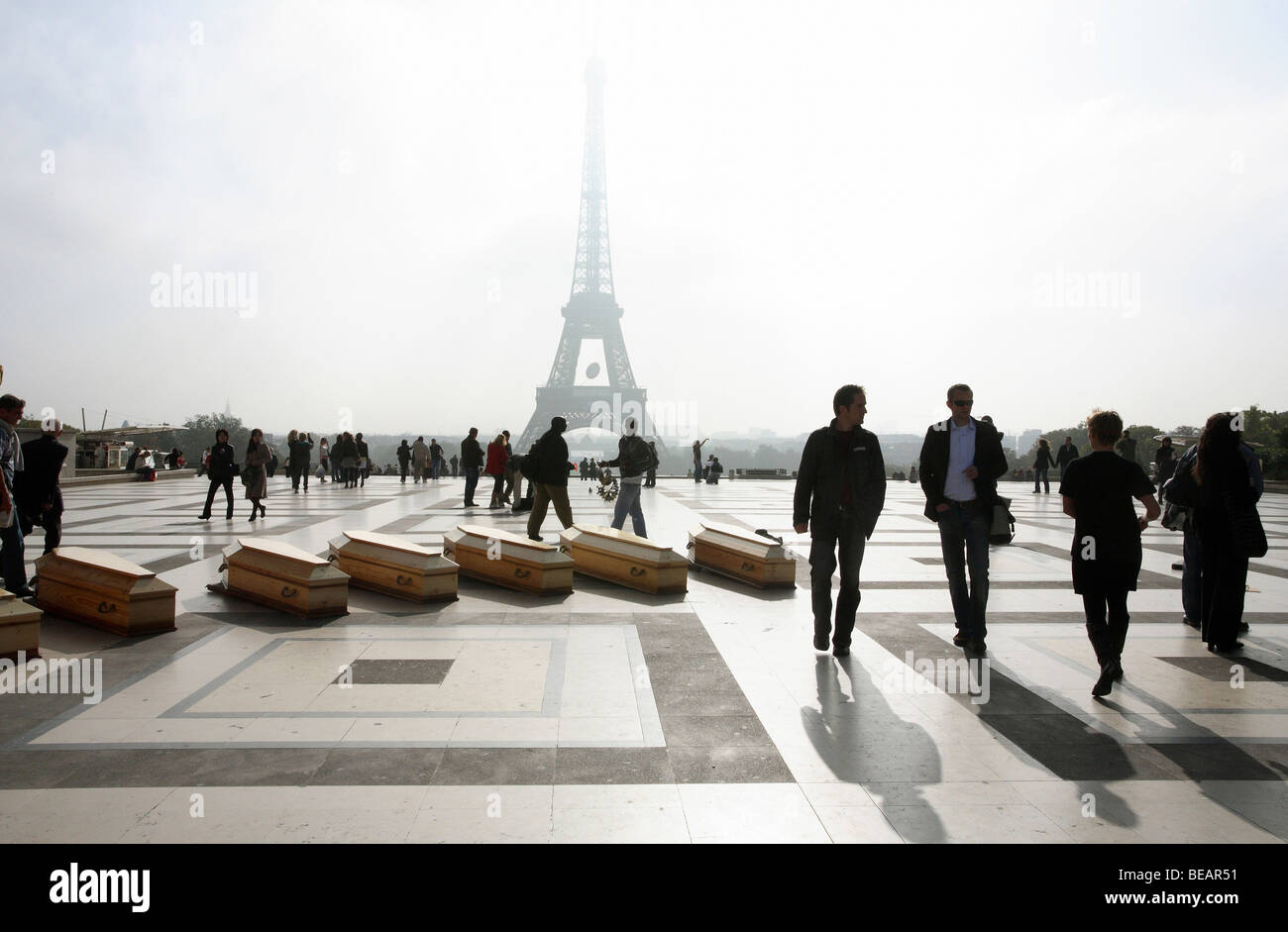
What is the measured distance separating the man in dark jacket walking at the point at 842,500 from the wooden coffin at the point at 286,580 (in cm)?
375

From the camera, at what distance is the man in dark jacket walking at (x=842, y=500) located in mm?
5664

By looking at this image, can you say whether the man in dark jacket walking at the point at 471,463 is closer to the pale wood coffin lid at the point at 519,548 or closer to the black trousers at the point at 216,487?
the black trousers at the point at 216,487

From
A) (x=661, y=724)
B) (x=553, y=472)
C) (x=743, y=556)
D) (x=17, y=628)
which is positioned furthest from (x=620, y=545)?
(x=17, y=628)

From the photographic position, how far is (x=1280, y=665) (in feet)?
17.8

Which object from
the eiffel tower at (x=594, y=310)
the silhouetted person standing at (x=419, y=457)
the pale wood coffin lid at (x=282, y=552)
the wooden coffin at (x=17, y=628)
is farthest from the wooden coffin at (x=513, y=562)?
the eiffel tower at (x=594, y=310)

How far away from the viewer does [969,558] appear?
588 centimetres

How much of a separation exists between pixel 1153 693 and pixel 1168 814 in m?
1.81

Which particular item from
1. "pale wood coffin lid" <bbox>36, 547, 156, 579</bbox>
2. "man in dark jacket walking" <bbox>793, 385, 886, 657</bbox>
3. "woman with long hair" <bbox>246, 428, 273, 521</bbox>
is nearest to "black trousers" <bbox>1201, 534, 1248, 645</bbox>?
"man in dark jacket walking" <bbox>793, 385, 886, 657</bbox>

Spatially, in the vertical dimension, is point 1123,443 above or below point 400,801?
above

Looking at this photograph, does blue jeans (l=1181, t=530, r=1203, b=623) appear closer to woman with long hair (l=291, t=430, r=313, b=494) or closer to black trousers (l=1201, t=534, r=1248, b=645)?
black trousers (l=1201, t=534, r=1248, b=645)

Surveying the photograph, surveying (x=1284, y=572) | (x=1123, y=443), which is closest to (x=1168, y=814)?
(x=1284, y=572)
